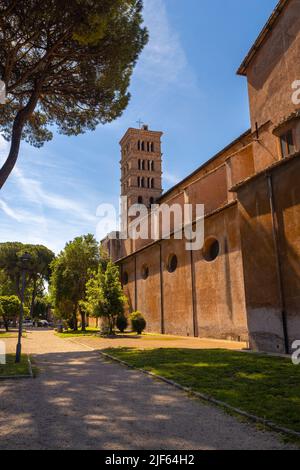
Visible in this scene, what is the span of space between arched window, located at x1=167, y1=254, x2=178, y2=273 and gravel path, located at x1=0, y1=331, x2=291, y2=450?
20.0 m

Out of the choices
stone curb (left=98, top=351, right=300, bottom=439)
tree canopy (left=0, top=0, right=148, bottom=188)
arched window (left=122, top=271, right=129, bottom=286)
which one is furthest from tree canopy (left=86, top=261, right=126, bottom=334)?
stone curb (left=98, top=351, right=300, bottom=439)

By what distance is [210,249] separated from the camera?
24.2 meters

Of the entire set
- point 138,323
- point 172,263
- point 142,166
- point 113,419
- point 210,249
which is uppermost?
point 142,166

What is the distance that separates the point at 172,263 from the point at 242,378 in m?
20.9

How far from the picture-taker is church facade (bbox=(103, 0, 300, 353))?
44.5 feet

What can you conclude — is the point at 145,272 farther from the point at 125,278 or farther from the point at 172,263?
the point at 125,278

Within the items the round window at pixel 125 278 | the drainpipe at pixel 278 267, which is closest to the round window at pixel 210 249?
the drainpipe at pixel 278 267

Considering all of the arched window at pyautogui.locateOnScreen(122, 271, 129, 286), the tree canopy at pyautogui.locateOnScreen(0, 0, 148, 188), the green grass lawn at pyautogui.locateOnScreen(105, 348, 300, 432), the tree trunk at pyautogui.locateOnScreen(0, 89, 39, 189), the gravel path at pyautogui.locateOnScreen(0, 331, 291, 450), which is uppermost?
the tree canopy at pyautogui.locateOnScreen(0, 0, 148, 188)

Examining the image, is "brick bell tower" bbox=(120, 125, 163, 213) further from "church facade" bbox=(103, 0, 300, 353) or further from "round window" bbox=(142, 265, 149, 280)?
"church facade" bbox=(103, 0, 300, 353)

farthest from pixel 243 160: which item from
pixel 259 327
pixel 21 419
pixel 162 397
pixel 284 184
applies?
pixel 21 419

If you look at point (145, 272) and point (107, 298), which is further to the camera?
point (145, 272)

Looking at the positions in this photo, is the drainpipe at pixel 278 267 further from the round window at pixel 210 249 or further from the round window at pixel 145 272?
the round window at pixel 145 272

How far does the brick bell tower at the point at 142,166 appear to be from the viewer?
56.7 metres
